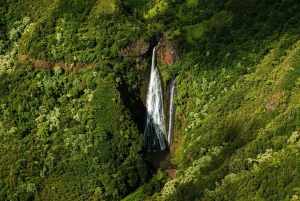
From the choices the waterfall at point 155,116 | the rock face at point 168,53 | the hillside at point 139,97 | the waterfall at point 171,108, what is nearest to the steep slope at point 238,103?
the hillside at point 139,97

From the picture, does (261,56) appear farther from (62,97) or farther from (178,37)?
(62,97)

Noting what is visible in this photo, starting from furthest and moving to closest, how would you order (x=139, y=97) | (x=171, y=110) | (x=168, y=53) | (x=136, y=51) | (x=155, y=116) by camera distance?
(x=168, y=53) → (x=171, y=110) → (x=155, y=116) → (x=139, y=97) → (x=136, y=51)

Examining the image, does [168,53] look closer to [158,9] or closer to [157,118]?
[157,118]

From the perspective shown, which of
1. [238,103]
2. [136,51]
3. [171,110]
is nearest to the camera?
[238,103]

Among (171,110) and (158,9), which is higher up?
(158,9)

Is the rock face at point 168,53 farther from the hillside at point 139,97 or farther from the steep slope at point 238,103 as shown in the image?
the steep slope at point 238,103

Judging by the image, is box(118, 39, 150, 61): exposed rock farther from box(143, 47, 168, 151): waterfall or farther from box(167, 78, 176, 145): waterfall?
box(167, 78, 176, 145): waterfall

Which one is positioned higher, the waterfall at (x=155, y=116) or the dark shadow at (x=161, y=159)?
the waterfall at (x=155, y=116)

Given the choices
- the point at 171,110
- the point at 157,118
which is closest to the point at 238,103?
Answer: the point at 171,110
